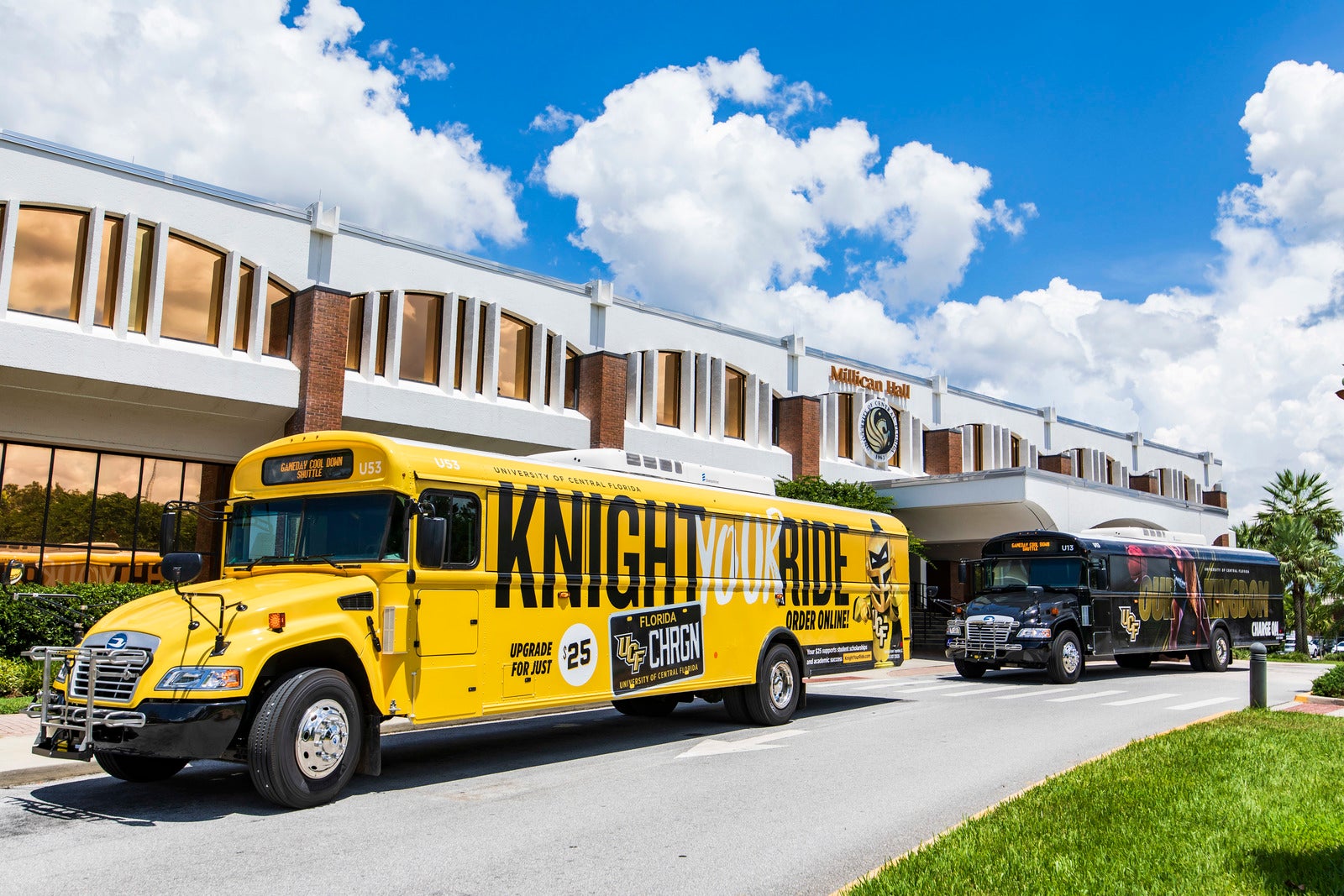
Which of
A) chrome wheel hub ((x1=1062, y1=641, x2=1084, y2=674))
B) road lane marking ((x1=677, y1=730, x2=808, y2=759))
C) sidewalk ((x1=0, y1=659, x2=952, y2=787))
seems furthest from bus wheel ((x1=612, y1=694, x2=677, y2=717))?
chrome wheel hub ((x1=1062, y1=641, x2=1084, y2=674))

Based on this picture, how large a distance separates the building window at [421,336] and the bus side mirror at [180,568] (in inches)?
634

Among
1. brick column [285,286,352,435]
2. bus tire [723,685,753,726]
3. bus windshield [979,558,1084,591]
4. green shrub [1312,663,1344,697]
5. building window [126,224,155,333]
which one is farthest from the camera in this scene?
brick column [285,286,352,435]

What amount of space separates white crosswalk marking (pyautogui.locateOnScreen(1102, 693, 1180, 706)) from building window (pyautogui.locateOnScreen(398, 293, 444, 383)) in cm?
1594

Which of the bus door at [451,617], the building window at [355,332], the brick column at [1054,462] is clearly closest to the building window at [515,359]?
the building window at [355,332]

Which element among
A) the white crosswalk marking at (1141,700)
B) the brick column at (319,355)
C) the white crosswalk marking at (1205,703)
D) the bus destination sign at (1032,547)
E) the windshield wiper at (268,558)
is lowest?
the white crosswalk marking at (1141,700)

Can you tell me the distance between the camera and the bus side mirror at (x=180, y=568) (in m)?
8.00

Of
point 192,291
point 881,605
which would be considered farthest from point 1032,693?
point 192,291

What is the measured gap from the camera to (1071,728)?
Answer: 12984mm

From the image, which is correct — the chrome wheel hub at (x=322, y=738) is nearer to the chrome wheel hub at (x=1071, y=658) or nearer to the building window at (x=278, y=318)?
the chrome wheel hub at (x=1071, y=658)

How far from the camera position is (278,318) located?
22.4 meters

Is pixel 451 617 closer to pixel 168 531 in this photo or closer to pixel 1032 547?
pixel 168 531

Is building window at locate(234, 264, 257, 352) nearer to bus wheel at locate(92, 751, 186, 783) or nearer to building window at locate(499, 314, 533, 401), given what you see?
building window at locate(499, 314, 533, 401)

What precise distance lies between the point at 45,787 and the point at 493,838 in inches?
170

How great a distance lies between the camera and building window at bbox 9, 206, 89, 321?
19.0 metres
